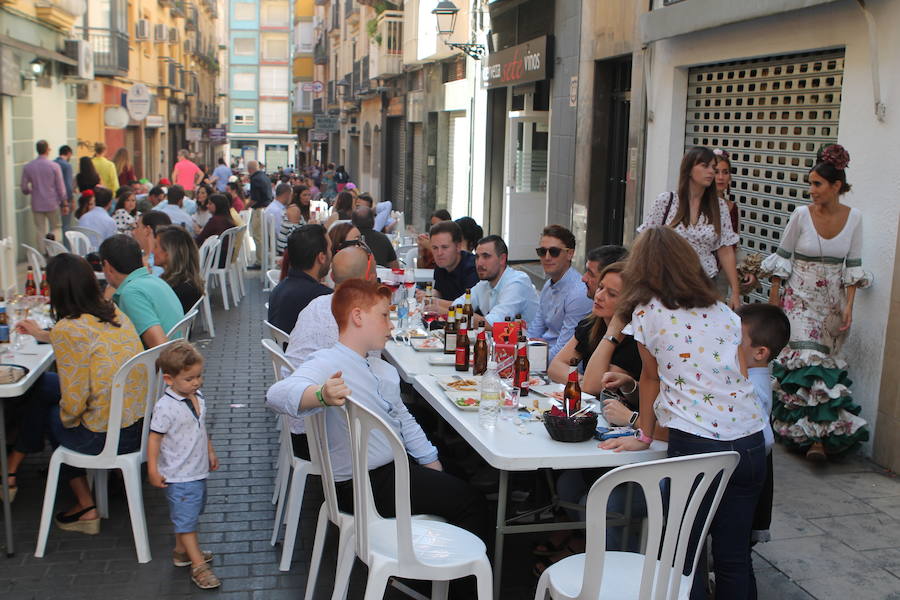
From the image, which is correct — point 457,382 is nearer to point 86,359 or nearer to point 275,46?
point 86,359

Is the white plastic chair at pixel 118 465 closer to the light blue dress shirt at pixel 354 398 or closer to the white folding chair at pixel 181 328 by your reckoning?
the white folding chair at pixel 181 328

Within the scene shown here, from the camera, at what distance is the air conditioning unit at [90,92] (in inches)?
853

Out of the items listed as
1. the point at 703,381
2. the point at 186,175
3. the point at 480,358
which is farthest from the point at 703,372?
the point at 186,175

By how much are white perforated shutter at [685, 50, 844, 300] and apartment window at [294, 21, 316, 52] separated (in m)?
59.1

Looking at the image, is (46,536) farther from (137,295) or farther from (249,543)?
→ (137,295)

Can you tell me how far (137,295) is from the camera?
218 inches

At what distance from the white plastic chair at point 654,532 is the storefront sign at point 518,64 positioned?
10.7 metres

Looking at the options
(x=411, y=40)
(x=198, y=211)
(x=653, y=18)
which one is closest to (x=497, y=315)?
(x=653, y=18)

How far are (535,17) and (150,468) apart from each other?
458 inches

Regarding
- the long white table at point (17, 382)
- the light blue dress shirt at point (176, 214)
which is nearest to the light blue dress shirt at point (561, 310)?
the long white table at point (17, 382)

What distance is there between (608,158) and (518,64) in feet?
11.6

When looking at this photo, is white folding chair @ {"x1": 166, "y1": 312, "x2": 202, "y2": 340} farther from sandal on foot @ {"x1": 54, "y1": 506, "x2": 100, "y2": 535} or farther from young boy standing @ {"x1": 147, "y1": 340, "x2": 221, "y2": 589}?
sandal on foot @ {"x1": 54, "y1": 506, "x2": 100, "y2": 535}

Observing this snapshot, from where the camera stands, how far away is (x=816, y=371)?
5922 mm

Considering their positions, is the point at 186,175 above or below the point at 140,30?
below
